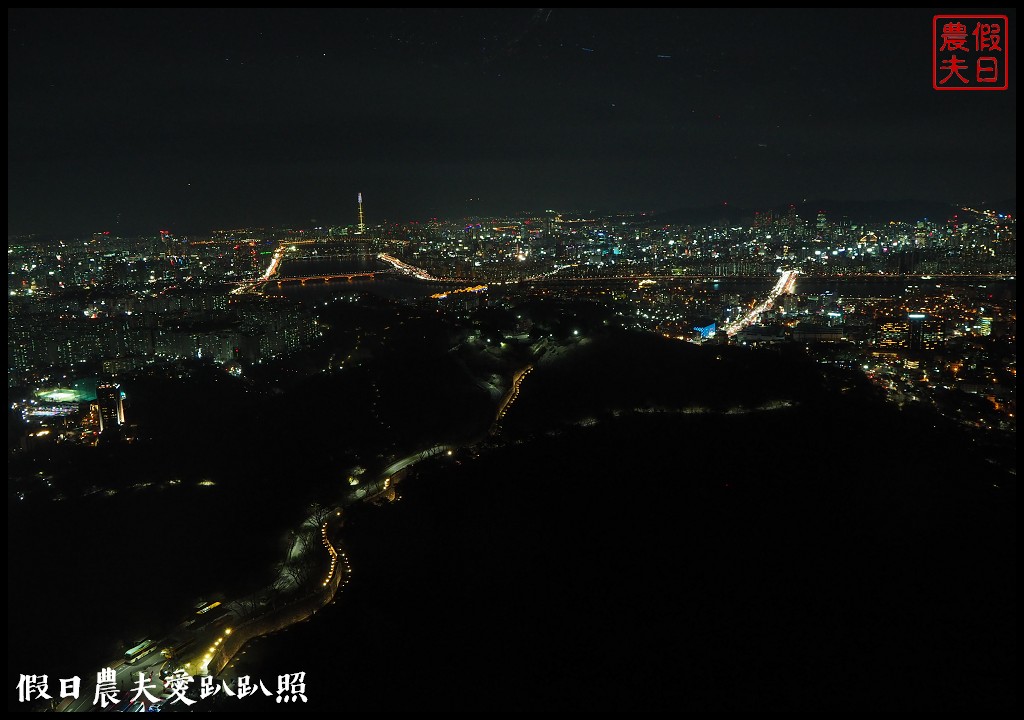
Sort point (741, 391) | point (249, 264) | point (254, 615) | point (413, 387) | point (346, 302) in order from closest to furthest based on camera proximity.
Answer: point (254, 615)
point (741, 391)
point (413, 387)
point (346, 302)
point (249, 264)

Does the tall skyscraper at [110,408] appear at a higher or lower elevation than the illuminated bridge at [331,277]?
lower

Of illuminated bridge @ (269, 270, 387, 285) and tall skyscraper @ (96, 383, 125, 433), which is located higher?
illuminated bridge @ (269, 270, 387, 285)

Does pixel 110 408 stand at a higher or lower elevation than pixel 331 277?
lower

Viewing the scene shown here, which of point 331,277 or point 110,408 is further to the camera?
point 331,277

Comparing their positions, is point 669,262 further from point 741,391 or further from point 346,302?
Answer: point 741,391

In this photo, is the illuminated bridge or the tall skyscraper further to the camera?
the illuminated bridge

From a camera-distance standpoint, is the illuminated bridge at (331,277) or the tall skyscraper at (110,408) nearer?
the tall skyscraper at (110,408)

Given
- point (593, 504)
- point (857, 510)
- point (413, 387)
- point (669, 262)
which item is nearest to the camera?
point (857, 510)

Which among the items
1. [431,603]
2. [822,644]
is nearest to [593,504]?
[431,603]
